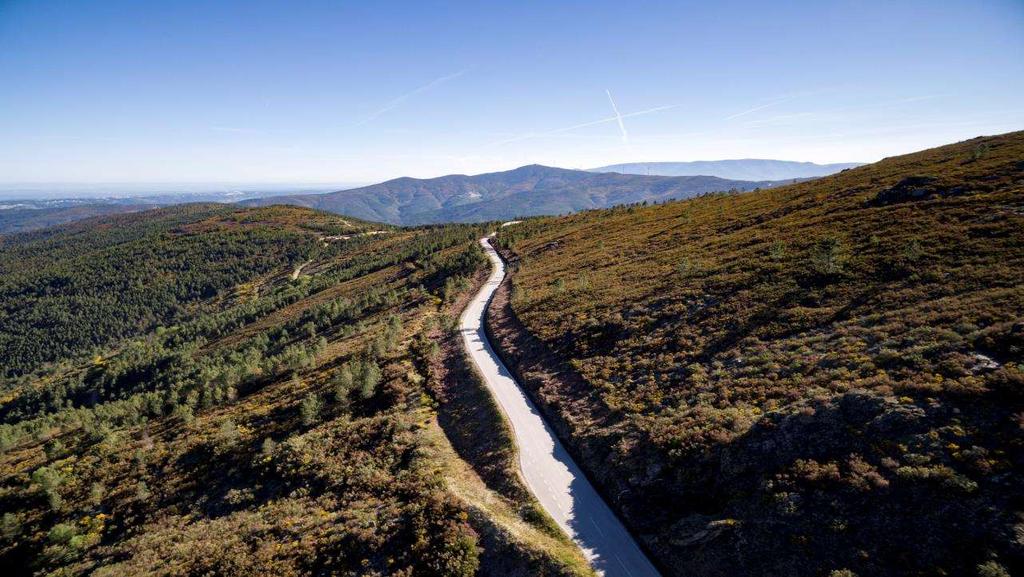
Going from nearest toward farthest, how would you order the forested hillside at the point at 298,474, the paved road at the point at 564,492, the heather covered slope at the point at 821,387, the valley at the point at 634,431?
1. the heather covered slope at the point at 821,387
2. the valley at the point at 634,431
3. the paved road at the point at 564,492
4. the forested hillside at the point at 298,474


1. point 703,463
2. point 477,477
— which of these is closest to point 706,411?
point 703,463

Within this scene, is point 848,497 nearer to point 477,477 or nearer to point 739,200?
point 477,477

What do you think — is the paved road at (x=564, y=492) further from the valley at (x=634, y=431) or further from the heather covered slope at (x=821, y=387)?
the heather covered slope at (x=821, y=387)

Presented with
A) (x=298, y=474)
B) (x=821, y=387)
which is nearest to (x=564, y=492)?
(x=821, y=387)

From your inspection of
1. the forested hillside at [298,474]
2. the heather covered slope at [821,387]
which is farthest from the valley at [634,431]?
the forested hillside at [298,474]

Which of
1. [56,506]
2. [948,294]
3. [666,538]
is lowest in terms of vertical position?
[56,506]

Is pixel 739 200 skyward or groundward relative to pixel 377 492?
skyward

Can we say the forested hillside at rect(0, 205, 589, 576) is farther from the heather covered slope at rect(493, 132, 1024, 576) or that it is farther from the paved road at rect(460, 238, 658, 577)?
the heather covered slope at rect(493, 132, 1024, 576)
